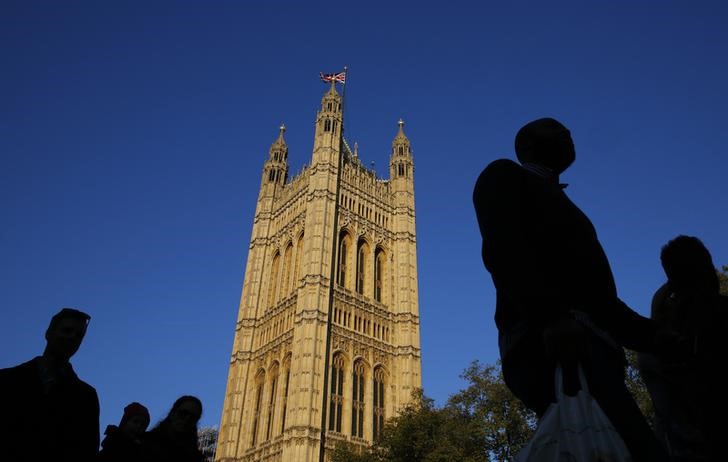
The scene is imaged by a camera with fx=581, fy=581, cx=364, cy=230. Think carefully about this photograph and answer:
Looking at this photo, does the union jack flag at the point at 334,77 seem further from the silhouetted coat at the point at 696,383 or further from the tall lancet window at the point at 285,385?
the silhouetted coat at the point at 696,383

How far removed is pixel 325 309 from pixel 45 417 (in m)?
33.7

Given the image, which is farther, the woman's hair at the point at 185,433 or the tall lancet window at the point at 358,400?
the tall lancet window at the point at 358,400

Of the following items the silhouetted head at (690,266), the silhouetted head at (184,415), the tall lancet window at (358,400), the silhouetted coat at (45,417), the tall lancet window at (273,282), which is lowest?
the silhouetted coat at (45,417)

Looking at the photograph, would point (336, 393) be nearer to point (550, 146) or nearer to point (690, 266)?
point (690, 266)

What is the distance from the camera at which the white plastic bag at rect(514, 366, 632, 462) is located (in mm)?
1825

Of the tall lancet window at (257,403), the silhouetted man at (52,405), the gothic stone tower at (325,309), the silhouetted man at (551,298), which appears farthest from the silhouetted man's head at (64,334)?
the tall lancet window at (257,403)

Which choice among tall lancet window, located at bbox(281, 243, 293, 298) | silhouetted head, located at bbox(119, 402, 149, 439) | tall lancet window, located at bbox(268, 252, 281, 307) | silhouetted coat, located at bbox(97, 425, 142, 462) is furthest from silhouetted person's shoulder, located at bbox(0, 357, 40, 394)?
tall lancet window, located at bbox(268, 252, 281, 307)

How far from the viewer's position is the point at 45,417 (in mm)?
3031

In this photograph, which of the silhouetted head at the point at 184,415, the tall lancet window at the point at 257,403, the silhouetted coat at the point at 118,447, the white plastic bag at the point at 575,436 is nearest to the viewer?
the white plastic bag at the point at 575,436

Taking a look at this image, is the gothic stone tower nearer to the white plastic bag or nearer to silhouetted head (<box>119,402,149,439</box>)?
silhouetted head (<box>119,402,149,439</box>)

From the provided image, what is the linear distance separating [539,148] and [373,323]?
37590mm

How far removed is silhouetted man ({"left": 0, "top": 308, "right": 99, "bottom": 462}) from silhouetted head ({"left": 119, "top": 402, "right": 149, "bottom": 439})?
52.4 inches

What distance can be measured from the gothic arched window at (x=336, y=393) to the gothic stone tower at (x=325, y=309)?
2.7 inches

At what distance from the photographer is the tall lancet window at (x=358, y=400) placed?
3475cm
